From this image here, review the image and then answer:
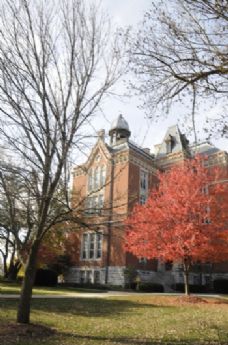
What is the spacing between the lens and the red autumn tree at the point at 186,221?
856 inches

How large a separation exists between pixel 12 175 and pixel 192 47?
16.3ft

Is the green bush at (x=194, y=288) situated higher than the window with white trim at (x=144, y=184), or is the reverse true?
the window with white trim at (x=144, y=184)

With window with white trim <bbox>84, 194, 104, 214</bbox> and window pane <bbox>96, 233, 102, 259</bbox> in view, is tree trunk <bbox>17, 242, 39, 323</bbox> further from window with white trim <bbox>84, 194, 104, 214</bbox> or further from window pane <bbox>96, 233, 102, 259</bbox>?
window pane <bbox>96, 233, 102, 259</bbox>

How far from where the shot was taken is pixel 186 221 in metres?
22.3

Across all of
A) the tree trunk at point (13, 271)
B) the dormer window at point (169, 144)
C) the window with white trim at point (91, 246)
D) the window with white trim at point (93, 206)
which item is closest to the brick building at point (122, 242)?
the window with white trim at point (91, 246)

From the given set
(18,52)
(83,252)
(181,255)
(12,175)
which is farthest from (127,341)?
(83,252)

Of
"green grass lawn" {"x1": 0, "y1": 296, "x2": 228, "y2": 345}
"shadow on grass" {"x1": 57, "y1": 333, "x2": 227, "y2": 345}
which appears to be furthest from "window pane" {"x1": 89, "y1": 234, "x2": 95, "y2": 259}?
"shadow on grass" {"x1": 57, "y1": 333, "x2": 227, "y2": 345}

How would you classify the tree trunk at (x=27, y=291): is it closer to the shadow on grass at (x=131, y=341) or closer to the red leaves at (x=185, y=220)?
the shadow on grass at (x=131, y=341)

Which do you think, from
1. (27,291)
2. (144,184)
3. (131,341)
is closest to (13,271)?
(144,184)

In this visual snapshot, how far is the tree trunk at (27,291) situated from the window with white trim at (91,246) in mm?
27845

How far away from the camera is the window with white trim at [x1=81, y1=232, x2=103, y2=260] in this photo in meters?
37.6

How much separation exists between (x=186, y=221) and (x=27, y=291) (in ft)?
46.3

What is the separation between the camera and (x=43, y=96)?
937 centimetres

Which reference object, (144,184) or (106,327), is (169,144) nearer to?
(144,184)
